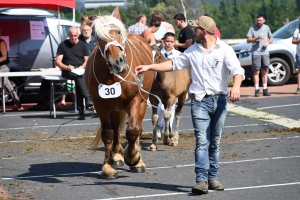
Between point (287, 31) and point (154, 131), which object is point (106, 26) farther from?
point (287, 31)

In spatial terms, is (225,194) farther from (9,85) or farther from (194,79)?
(9,85)

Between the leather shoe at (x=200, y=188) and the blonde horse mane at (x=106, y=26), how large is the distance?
84.3 inches

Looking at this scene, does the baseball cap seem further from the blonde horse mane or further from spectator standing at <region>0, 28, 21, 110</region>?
spectator standing at <region>0, 28, 21, 110</region>

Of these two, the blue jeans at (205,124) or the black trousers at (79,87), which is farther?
the black trousers at (79,87)

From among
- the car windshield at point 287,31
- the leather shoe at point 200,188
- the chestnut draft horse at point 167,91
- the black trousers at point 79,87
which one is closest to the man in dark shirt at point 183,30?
the black trousers at point 79,87

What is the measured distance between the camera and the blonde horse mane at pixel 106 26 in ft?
28.4

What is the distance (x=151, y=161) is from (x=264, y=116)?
547 cm

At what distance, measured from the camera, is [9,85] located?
17734 millimetres

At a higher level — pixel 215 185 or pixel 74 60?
pixel 74 60

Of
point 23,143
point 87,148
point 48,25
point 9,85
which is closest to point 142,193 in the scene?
point 87,148

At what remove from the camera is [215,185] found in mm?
8172

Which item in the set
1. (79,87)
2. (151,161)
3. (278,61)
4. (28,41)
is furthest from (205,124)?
(278,61)

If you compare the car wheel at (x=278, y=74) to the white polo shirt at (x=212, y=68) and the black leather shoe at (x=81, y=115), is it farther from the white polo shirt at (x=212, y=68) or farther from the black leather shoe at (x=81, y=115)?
the white polo shirt at (x=212, y=68)

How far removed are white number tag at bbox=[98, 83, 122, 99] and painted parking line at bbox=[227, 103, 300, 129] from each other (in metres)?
5.60
